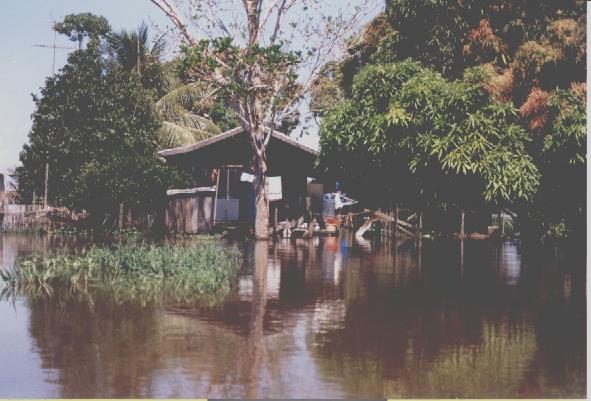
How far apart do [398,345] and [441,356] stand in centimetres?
57

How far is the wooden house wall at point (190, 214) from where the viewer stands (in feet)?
95.3

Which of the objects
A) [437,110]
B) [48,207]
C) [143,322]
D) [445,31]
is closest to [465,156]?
[437,110]

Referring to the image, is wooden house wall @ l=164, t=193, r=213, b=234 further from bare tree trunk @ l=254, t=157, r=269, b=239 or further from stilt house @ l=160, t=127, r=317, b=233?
bare tree trunk @ l=254, t=157, r=269, b=239

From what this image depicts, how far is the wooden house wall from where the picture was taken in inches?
1144

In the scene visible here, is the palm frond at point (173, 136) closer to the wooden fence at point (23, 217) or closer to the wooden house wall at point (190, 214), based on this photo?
the wooden house wall at point (190, 214)

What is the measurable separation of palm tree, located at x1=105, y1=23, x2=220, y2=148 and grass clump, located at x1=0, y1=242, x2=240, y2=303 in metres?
18.4

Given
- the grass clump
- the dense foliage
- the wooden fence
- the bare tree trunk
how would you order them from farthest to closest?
the wooden fence, the bare tree trunk, the dense foliage, the grass clump

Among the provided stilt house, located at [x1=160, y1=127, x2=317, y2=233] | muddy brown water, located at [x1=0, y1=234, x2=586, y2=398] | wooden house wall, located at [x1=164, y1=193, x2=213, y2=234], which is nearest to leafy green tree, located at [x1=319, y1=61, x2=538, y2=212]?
muddy brown water, located at [x1=0, y1=234, x2=586, y2=398]

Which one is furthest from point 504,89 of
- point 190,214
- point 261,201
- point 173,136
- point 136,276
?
point 173,136

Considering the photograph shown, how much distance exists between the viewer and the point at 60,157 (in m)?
29.5

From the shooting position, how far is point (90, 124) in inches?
1156

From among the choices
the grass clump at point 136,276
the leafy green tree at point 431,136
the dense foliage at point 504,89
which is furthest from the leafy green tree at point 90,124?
the grass clump at point 136,276

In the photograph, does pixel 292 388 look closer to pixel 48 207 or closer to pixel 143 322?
pixel 143 322

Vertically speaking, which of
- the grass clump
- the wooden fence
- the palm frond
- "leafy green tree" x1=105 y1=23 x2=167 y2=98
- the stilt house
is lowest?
the grass clump
